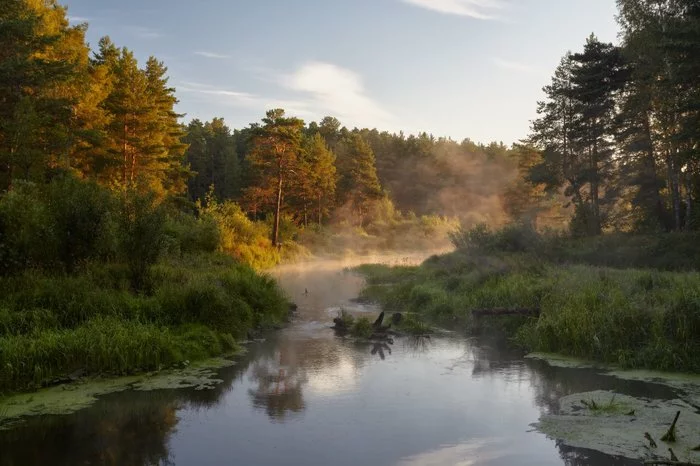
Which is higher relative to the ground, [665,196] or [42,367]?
[665,196]

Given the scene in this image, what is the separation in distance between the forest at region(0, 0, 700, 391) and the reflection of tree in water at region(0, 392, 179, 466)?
194 centimetres

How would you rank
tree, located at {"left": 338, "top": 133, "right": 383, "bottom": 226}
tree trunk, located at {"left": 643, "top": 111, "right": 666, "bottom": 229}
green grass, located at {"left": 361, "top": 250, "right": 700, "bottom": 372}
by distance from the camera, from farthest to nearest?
tree, located at {"left": 338, "top": 133, "right": 383, "bottom": 226}
tree trunk, located at {"left": 643, "top": 111, "right": 666, "bottom": 229}
green grass, located at {"left": 361, "top": 250, "right": 700, "bottom": 372}

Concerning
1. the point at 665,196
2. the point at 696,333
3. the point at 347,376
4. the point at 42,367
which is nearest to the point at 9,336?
the point at 42,367

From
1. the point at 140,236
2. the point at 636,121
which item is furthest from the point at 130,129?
the point at 636,121

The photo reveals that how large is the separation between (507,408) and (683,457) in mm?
3405

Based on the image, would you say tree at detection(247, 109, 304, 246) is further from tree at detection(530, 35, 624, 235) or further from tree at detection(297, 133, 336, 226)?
tree at detection(530, 35, 624, 235)

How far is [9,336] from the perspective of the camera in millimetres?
11500

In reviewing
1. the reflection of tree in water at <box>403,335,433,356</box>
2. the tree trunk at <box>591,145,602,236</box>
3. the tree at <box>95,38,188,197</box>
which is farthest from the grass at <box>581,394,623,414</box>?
the tree at <box>95,38,188,197</box>

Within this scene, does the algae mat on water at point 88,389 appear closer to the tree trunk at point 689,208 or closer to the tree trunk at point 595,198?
the tree trunk at point 689,208

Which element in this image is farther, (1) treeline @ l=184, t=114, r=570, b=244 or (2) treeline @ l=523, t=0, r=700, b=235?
(1) treeline @ l=184, t=114, r=570, b=244

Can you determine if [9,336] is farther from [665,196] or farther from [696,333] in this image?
[665,196]

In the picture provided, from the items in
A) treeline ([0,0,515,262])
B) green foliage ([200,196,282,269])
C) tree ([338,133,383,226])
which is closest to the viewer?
treeline ([0,0,515,262])

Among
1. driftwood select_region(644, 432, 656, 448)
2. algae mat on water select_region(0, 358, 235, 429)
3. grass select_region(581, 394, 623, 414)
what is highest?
driftwood select_region(644, 432, 656, 448)

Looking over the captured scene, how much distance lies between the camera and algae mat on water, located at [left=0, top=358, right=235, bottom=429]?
9.75 m
